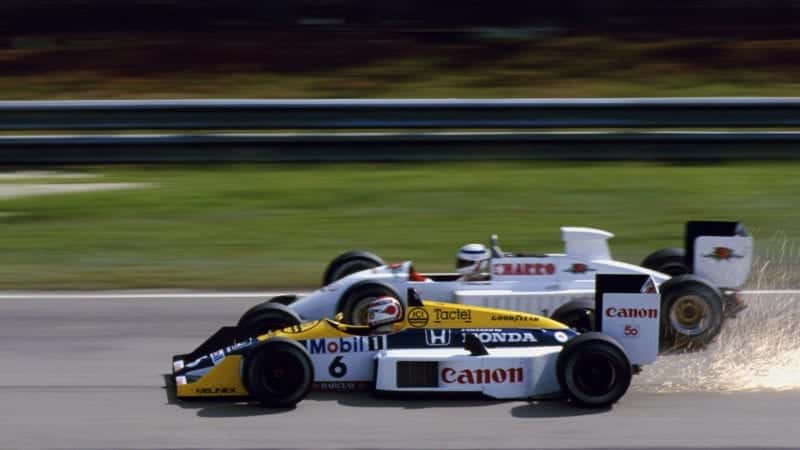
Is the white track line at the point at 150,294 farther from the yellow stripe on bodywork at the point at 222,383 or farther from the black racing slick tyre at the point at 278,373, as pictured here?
the black racing slick tyre at the point at 278,373

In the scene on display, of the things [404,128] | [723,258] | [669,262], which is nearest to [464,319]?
[723,258]

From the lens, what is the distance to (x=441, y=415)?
7035mm

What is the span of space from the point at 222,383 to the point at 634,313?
2477 mm

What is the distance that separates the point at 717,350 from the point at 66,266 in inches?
246

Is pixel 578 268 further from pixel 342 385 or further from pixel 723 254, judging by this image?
pixel 342 385

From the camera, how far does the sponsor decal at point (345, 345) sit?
289 inches

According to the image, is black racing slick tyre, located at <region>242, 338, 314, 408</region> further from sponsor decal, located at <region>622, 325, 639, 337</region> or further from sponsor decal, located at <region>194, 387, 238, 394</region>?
sponsor decal, located at <region>622, 325, 639, 337</region>

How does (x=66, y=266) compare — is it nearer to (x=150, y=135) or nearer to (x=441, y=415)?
(x=150, y=135)

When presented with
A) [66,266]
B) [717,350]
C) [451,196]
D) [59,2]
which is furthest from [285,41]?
[717,350]

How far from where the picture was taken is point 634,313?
7.40 metres

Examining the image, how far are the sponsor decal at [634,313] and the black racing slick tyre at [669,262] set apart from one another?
214cm

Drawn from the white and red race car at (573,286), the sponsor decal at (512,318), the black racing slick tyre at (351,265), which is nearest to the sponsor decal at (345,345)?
the sponsor decal at (512,318)

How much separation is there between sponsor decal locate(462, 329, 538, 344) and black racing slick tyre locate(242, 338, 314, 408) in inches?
38.8

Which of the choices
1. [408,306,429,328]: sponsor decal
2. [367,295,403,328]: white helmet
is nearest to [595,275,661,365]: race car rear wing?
[408,306,429,328]: sponsor decal
